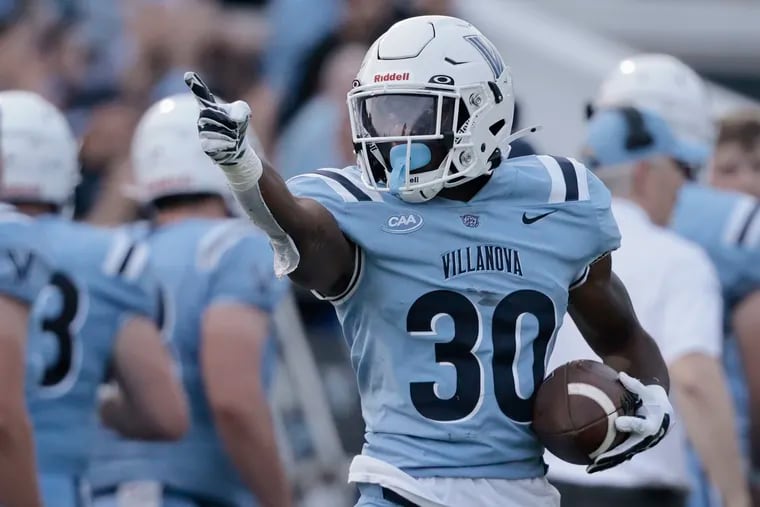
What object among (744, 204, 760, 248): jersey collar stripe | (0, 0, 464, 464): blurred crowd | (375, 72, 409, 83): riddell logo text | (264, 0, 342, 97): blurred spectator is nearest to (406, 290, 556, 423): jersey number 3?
(375, 72, 409, 83): riddell logo text

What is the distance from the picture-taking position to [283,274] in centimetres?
372

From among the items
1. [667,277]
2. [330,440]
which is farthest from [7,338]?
[330,440]

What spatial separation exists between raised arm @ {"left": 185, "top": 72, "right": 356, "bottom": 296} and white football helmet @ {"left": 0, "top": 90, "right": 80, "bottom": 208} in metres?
2.03

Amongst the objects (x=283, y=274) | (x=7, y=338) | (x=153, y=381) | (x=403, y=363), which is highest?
(x=283, y=274)

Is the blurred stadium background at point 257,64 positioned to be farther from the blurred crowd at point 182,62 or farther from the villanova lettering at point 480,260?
the villanova lettering at point 480,260

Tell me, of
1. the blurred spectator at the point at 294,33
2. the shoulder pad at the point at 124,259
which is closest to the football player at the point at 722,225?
the shoulder pad at the point at 124,259

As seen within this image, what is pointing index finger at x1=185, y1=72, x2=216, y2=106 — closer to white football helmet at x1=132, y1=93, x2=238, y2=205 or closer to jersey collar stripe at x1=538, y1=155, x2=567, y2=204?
jersey collar stripe at x1=538, y1=155, x2=567, y2=204

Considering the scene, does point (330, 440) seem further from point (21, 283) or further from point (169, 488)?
point (21, 283)

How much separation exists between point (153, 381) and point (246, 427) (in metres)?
0.45

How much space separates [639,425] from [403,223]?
681 mm

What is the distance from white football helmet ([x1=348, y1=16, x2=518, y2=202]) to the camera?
151 inches

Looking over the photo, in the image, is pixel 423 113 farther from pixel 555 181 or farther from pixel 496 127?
pixel 555 181

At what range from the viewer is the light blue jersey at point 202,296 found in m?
5.86

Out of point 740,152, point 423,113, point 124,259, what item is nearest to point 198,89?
point 423,113
